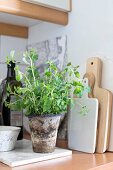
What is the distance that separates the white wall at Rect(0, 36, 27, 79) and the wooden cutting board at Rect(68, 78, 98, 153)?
1.42 feet

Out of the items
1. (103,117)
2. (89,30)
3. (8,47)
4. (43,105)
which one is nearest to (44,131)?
(43,105)

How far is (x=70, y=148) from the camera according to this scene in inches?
38.4

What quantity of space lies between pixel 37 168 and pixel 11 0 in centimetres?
62

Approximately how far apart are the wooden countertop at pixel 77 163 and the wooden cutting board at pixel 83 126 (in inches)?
2.1

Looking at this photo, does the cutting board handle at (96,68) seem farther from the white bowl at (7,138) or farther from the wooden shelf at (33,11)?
the white bowl at (7,138)

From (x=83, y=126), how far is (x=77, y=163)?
0.19m

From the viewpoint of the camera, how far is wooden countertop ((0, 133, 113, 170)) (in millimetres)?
724

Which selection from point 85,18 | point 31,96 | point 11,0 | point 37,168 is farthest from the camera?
point 85,18

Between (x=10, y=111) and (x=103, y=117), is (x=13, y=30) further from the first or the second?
(x=103, y=117)

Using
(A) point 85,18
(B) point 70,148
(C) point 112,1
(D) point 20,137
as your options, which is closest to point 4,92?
(D) point 20,137

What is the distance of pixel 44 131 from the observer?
32.0 inches

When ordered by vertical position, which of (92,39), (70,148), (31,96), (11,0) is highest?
(11,0)

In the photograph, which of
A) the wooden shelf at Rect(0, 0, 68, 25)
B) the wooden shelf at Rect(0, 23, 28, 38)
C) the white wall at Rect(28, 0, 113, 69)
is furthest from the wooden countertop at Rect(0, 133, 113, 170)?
the wooden shelf at Rect(0, 23, 28, 38)

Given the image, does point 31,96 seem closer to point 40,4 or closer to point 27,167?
point 27,167
